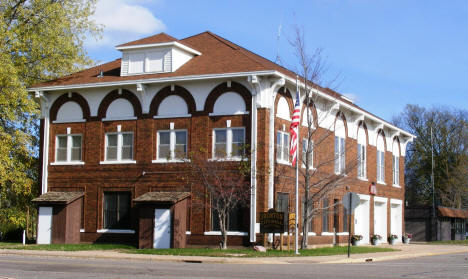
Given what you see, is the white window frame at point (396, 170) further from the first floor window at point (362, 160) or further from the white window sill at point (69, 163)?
the white window sill at point (69, 163)

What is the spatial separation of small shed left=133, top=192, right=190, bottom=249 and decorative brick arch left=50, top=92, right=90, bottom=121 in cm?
689

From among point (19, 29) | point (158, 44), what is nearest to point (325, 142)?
point (158, 44)

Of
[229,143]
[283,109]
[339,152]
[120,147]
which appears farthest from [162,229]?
[339,152]

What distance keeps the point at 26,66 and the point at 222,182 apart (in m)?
16.9

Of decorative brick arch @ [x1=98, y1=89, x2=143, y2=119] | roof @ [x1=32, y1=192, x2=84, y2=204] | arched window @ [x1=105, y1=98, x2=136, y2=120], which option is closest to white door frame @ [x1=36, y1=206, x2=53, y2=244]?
roof @ [x1=32, y1=192, x2=84, y2=204]

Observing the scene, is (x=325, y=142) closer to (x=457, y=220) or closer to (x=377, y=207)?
(x=377, y=207)

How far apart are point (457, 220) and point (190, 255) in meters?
45.3

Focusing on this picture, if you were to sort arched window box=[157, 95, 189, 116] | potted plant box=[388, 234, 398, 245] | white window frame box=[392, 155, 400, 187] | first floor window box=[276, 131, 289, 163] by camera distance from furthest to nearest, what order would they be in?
white window frame box=[392, 155, 400, 187] → potted plant box=[388, 234, 398, 245] → arched window box=[157, 95, 189, 116] → first floor window box=[276, 131, 289, 163]

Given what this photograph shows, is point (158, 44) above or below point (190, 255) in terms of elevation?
above

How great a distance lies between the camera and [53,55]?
41.0m

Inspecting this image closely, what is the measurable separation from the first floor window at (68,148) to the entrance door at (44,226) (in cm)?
331

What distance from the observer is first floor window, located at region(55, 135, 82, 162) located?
37125mm

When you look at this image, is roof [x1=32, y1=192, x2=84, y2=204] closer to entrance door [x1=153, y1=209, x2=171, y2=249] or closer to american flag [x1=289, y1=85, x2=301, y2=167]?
entrance door [x1=153, y1=209, x2=171, y2=249]

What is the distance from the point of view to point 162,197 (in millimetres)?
32875
